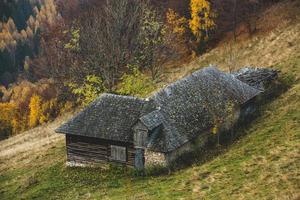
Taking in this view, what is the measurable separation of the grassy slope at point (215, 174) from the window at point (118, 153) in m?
0.90

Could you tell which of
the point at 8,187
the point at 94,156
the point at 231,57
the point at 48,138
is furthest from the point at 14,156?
the point at 231,57

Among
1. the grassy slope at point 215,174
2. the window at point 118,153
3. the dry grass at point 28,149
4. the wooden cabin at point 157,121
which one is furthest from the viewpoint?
the dry grass at point 28,149

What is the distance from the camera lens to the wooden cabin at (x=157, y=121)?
35.7m

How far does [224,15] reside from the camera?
214 feet

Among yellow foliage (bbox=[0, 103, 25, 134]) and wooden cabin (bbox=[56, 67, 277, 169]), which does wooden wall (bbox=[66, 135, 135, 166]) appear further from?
yellow foliage (bbox=[0, 103, 25, 134])

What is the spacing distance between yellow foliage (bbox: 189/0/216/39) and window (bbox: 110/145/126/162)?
3100 cm

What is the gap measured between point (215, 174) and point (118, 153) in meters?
9.52

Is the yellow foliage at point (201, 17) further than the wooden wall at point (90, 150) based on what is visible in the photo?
Yes

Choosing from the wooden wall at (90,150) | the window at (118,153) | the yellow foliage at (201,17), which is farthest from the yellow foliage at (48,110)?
the window at (118,153)

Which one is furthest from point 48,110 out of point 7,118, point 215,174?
point 215,174

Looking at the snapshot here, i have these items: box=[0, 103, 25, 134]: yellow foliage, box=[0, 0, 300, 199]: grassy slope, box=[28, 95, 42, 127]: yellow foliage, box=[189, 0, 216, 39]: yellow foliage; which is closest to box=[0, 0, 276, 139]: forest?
box=[189, 0, 216, 39]: yellow foliage

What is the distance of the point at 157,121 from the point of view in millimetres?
35750

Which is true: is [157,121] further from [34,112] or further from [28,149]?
[34,112]

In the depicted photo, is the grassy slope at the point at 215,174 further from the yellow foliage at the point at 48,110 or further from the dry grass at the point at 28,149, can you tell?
the yellow foliage at the point at 48,110
